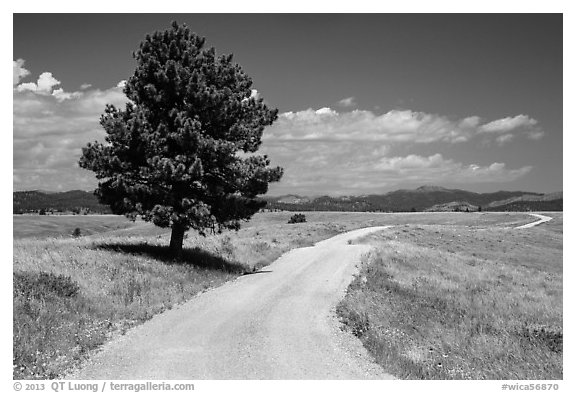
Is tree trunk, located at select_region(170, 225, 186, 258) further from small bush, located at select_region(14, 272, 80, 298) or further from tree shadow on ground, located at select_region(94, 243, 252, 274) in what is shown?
small bush, located at select_region(14, 272, 80, 298)

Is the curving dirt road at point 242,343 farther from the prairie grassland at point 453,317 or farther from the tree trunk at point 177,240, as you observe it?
the tree trunk at point 177,240

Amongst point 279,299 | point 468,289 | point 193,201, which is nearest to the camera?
point 279,299

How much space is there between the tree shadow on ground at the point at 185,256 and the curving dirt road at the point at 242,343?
13.6 ft

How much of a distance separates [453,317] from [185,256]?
13.2 m

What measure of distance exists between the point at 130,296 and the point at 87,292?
144cm

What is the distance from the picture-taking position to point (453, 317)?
1822 centimetres

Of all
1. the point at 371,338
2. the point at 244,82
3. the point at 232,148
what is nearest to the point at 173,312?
the point at 371,338

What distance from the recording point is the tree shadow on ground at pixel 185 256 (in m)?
21.4

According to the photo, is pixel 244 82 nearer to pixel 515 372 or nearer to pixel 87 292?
pixel 87 292

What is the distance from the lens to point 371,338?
1233 centimetres

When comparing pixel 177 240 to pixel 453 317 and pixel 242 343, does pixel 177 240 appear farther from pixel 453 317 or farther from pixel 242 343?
pixel 453 317

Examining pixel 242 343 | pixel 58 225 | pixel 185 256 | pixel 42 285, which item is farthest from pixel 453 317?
pixel 58 225

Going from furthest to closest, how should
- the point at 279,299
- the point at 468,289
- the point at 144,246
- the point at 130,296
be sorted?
the point at 468,289, the point at 144,246, the point at 279,299, the point at 130,296

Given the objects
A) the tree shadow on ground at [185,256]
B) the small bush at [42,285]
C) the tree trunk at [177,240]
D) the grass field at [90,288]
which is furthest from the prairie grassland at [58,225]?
the small bush at [42,285]
